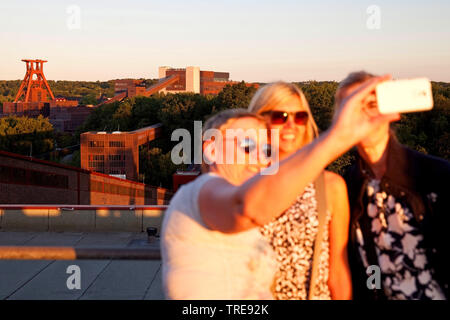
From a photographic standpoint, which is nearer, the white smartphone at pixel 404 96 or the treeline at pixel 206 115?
the white smartphone at pixel 404 96

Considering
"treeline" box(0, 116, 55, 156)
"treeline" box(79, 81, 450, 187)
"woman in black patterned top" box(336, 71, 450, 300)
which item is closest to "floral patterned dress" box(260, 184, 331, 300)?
"woman in black patterned top" box(336, 71, 450, 300)

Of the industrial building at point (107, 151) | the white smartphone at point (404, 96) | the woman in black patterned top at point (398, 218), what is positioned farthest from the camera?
the industrial building at point (107, 151)

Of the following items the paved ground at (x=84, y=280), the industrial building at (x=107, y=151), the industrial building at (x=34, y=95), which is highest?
the industrial building at (x=34, y=95)

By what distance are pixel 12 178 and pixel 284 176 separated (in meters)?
18.4

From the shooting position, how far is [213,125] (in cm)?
178

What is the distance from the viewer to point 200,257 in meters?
1.61

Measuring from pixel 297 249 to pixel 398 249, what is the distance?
40 cm

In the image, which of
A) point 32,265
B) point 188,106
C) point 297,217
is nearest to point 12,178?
point 32,265

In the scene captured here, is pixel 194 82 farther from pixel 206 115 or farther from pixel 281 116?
pixel 281 116

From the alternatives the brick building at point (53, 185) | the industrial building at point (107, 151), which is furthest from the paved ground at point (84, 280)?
the industrial building at point (107, 151)

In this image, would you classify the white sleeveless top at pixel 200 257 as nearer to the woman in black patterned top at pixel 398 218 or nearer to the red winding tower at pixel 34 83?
the woman in black patterned top at pixel 398 218

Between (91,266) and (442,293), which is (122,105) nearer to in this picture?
(91,266)

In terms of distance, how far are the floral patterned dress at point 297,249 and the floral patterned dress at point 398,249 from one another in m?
0.21

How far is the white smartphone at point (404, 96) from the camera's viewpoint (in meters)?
1.46
